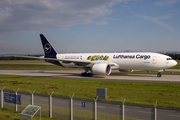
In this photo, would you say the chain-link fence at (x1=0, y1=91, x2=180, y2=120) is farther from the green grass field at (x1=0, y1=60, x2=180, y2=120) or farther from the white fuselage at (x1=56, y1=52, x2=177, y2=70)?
the white fuselage at (x1=56, y1=52, x2=177, y2=70)

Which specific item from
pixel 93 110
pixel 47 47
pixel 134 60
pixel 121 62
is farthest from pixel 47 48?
pixel 93 110

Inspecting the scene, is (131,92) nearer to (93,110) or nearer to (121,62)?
(93,110)

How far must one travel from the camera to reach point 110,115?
10.5m

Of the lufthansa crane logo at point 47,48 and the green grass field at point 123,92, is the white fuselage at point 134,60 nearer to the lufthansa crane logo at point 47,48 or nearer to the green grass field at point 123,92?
the lufthansa crane logo at point 47,48

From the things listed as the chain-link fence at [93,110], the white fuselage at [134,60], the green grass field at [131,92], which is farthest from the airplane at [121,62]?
the chain-link fence at [93,110]

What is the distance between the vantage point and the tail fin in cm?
4766

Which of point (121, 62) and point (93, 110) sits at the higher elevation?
point (121, 62)

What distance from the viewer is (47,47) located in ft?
157

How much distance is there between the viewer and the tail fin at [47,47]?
4766 cm

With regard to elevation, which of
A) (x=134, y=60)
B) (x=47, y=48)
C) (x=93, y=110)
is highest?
(x=47, y=48)

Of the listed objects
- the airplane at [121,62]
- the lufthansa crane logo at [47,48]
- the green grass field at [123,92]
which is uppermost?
the lufthansa crane logo at [47,48]

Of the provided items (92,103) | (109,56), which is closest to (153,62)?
(109,56)

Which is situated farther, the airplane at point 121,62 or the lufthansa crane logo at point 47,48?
the lufthansa crane logo at point 47,48

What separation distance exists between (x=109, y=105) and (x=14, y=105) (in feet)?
27.2
